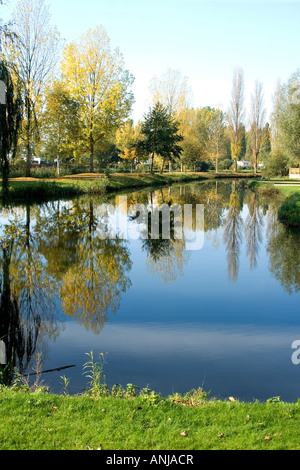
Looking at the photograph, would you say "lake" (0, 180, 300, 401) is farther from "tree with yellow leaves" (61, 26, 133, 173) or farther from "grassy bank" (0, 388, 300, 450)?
"tree with yellow leaves" (61, 26, 133, 173)

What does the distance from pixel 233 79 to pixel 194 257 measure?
51204mm

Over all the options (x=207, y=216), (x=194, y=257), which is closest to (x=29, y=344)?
(x=194, y=257)

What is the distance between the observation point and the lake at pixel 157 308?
5035 mm

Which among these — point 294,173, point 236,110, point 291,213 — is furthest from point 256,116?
point 291,213

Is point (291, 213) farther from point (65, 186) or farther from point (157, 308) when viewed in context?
point (65, 186)

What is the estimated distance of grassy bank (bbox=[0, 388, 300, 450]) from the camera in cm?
330

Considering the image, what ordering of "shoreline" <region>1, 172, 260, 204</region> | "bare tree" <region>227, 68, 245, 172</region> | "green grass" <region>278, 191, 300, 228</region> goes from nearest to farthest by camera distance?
"green grass" <region>278, 191, 300, 228</region>
"shoreline" <region>1, 172, 260, 204</region>
"bare tree" <region>227, 68, 245, 172</region>

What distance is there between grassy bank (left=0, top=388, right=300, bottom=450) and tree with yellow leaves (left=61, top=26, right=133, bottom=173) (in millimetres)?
31916

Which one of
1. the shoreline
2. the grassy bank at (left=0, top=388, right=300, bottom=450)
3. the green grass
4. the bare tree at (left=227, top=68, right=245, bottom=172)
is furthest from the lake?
the bare tree at (left=227, top=68, right=245, bottom=172)

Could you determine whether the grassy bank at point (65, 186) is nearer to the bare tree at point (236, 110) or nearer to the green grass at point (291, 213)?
the green grass at point (291, 213)

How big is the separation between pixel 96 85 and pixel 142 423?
113 feet

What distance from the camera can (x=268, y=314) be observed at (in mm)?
7223

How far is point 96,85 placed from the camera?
114ft

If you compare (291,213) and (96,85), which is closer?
(291,213)
